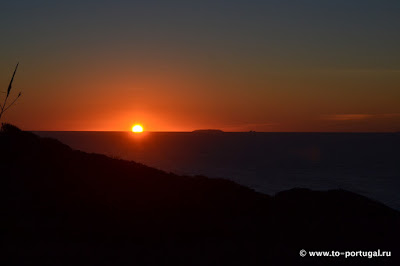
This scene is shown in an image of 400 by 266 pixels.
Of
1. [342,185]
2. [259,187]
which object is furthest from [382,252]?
[342,185]

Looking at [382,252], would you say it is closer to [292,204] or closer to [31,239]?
[292,204]

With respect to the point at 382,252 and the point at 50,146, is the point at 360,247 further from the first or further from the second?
the point at 50,146

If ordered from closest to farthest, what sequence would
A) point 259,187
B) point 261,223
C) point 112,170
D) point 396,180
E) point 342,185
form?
point 261,223 < point 112,170 < point 259,187 < point 342,185 < point 396,180

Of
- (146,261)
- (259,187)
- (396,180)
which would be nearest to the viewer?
(146,261)

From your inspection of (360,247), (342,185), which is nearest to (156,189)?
(360,247)

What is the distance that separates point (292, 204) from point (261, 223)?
4335 mm

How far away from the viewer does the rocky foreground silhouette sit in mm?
16734

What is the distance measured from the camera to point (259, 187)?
91.9 m

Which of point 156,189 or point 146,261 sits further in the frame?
point 156,189

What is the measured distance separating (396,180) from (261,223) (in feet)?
331

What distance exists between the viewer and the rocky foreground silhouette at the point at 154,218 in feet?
54.9

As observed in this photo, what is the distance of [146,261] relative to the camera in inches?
624

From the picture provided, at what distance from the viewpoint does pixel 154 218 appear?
19891 mm

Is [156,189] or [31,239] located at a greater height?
[156,189]
